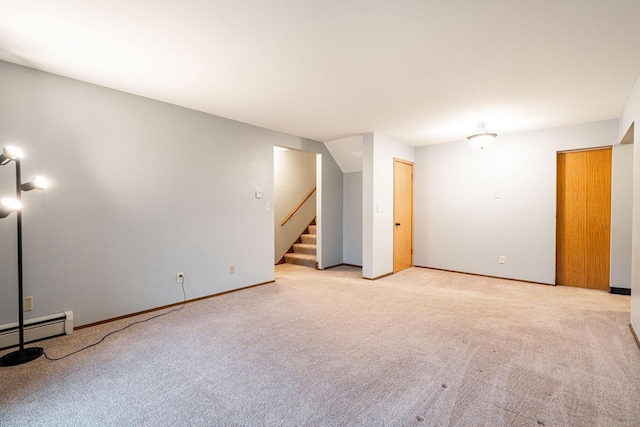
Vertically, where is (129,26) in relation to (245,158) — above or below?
above

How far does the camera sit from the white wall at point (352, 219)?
6.19 metres

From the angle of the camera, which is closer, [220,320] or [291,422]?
[291,422]

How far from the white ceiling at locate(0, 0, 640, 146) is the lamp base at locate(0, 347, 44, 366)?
2.42 m

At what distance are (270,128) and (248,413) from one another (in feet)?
12.8

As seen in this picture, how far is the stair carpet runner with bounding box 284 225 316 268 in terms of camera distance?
6.18 metres

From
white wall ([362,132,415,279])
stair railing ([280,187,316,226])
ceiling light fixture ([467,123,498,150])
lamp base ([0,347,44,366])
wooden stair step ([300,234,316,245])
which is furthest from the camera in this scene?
wooden stair step ([300,234,316,245])

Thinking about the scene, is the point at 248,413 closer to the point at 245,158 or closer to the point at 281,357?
the point at 281,357

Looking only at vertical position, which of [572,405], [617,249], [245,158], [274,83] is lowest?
[572,405]

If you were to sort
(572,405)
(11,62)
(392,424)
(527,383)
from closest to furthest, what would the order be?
(392,424) < (572,405) < (527,383) < (11,62)

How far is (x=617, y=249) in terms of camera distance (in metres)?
4.16

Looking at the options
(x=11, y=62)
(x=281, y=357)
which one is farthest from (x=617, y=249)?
(x=11, y=62)

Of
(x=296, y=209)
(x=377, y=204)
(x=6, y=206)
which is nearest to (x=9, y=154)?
(x=6, y=206)

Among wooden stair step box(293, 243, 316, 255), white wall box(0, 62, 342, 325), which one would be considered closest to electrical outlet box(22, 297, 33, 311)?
white wall box(0, 62, 342, 325)

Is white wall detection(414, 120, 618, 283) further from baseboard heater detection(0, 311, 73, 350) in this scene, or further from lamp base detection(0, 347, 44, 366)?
lamp base detection(0, 347, 44, 366)
